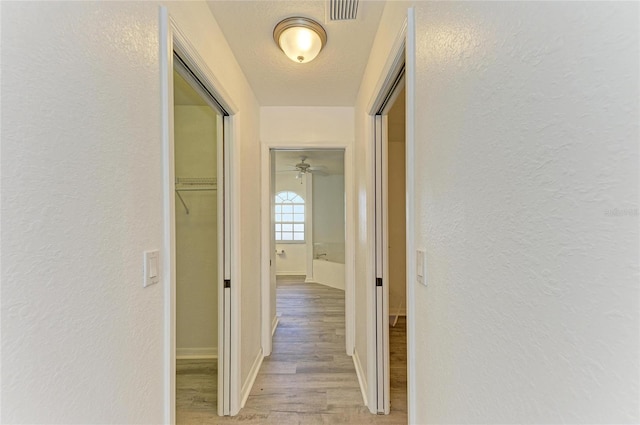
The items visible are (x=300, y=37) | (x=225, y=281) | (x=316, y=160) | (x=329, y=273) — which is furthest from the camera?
(x=329, y=273)

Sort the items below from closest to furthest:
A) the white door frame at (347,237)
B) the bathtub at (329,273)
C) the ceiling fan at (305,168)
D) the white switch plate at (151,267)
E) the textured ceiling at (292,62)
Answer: the white switch plate at (151,267), the textured ceiling at (292,62), the white door frame at (347,237), the ceiling fan at (305,168), the bathtub at (329,273)

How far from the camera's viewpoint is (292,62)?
2100 mm

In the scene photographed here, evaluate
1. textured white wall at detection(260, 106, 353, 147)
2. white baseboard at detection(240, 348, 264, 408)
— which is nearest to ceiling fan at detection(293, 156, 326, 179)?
textured white wall at detection(260, 106, 353, 147)

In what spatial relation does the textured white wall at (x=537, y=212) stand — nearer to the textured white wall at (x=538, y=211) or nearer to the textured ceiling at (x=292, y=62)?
the textured white wall at (x=538, y=211)

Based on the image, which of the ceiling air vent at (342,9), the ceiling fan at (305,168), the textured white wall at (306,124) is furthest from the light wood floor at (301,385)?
the ceiling fan at (305,168)

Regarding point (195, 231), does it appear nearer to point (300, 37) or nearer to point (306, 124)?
point (306, 124)

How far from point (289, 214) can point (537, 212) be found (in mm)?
6979

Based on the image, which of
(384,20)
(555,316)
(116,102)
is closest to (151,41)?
(116,102)

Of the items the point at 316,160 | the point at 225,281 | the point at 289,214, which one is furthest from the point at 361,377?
the point at 289,214

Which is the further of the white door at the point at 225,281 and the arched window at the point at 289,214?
the arched window at the point at 289,214

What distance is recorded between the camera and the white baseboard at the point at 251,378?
7.10 feet

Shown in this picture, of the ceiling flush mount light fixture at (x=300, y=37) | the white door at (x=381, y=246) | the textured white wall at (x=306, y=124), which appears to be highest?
the ceiling flush mount light fixture at (x=300, y=37)

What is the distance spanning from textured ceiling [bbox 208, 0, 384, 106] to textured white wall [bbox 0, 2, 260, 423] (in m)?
0.67

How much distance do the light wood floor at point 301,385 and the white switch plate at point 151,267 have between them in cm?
146
